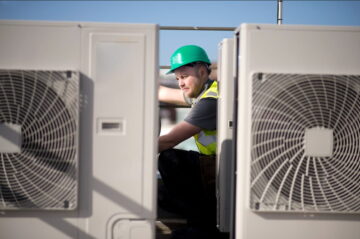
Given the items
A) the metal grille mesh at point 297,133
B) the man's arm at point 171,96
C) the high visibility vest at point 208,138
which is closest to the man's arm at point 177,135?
the high visibility vest at point 208,138

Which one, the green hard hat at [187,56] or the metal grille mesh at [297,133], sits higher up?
the green hard hat at [187,56]

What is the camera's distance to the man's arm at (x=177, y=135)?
1995 millimetres

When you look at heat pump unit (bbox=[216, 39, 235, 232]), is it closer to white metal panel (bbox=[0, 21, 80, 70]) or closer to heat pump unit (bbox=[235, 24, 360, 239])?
heat pump unit (bbox=[235, 24, 360, 239])

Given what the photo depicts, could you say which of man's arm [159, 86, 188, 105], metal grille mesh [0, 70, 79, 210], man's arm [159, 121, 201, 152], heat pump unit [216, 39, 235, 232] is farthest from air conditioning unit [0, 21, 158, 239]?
man's arm [159, 86, 188, 105]

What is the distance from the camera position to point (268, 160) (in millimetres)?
1463

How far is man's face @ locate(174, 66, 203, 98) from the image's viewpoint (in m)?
2.34

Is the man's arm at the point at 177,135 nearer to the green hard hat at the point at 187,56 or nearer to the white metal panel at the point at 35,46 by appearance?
the green hard hat at the point at 187,56

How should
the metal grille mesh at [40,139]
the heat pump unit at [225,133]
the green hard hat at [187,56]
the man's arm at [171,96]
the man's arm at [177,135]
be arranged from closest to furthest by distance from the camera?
the metal grille mesh at [40,139] < the heat pump unit at [225,133] < the man's arm at [177,135] < the green hard hat at [187,56] < the man's arm at [171,96]

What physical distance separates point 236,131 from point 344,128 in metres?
0.43

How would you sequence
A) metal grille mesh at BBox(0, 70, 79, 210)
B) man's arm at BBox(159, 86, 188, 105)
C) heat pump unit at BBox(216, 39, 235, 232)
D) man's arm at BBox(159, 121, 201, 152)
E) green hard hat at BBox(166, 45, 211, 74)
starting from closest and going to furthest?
metal grille mesh at BBox(0, 70, 79, 210)
heat pump unit at BBox(216, 39, 235, 232)
man's arm at BBox(159, 121, 201, 152)
green hard hat at BBox(166, 45, 211, 74)
man's arm at BBox(159, 86, 188, 105)

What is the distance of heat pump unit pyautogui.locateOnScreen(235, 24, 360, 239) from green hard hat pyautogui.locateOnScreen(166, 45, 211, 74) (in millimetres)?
853

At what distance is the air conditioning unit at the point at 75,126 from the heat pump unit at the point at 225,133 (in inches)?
15.6

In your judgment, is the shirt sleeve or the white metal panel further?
the shirt sleeve

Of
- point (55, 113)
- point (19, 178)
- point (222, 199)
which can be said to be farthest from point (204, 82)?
point (19, 178)
